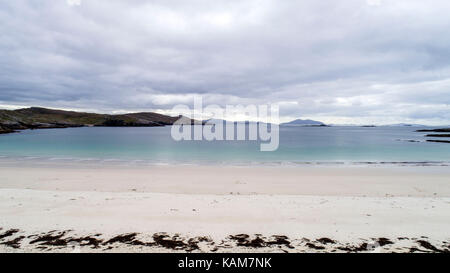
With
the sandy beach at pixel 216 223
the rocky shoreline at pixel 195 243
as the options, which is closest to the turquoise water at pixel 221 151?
the sandy beach at pixel 216 223

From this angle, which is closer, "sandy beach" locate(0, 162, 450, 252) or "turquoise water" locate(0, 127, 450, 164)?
"sandy beach" locate(0, 162, 450, 252)

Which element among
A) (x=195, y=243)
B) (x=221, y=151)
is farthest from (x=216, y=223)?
(x=221, y=151)

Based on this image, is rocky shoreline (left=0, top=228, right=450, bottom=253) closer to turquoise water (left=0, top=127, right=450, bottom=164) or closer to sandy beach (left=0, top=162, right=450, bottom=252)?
sandy beach (left=0, top=162, right=450, bottom=252)

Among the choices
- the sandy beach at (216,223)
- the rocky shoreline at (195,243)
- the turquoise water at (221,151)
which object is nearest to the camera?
the rocky shoreline at (195,243)

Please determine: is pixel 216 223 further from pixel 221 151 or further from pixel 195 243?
pixel 221 151

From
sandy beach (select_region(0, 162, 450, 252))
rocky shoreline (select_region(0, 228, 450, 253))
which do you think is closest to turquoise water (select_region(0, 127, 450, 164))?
sandy beach (select_region(0, 162, 450, 252))

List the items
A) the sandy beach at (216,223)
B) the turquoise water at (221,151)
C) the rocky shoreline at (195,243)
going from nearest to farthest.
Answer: the rocky shoreline at (195,243)
the sandy beach at (216,223)
the turquoise water at (221,151)

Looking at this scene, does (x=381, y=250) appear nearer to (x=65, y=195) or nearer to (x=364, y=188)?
(x=364, y=188)

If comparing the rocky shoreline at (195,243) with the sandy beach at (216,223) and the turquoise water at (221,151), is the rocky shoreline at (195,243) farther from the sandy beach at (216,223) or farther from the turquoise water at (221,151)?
the turquoise water at (221,151)

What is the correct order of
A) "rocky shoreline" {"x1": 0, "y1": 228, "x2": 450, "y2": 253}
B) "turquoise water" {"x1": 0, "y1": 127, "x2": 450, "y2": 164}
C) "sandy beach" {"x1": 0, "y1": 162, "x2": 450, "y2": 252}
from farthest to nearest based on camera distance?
1. "turquoise water" {"x1": 0, "y1": 127, "x2": 450, "y2": 164}
2. "sandy beach" {"x1": 0, "y1": 162, "x2": 450, "y2": 252}
3. "rocky shoreline" {"x1": 0, "y1": 228, "x2": 450, "y2": 253}
